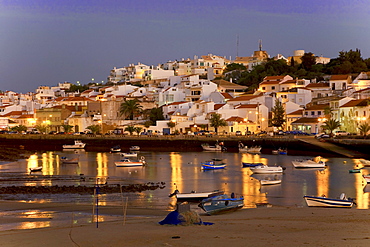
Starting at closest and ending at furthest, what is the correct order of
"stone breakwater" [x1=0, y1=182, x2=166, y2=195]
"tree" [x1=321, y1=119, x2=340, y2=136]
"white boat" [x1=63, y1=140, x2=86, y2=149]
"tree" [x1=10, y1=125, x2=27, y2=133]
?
"stone breakwater" [x1=0, y1=182, x2=166, y2=195] < "tree" [x1=321, y1=119, x2=340, y2=136] < "white boat" [x1=63, y1=140, x2=86, y2=149] < "tree" [x1=10, y1=125, x2=27, y2=133]

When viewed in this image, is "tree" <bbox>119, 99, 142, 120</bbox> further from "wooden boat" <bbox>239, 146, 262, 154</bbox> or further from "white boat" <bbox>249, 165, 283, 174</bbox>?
"white boat" <bbox>249, 165, 283, 174</bbox>

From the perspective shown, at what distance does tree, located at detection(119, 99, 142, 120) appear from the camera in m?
83.5

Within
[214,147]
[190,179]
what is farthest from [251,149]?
[190,179]

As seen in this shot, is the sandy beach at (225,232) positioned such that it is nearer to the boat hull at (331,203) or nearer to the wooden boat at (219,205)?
the wooden boat at (219,205)

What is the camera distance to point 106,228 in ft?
49.2

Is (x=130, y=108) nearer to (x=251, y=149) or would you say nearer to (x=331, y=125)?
(x=251, y=149)

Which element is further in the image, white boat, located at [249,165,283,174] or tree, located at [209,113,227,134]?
tree, located at [209,113,227,134]

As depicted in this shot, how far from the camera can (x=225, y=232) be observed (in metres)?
14.0

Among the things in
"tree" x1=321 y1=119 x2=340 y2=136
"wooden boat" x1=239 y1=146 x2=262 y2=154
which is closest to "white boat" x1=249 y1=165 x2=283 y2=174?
"wooden boat" x1=239 y1=146 x2=262 y2=154

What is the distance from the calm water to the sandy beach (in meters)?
5.15

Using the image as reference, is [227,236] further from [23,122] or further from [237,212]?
[23,122]

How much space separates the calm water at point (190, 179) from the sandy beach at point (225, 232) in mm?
→ 5154

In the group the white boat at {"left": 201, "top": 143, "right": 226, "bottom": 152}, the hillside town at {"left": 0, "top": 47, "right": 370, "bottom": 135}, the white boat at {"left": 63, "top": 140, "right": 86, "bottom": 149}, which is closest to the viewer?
the white boat at {"left": 201, "top": 143, "right": 226, "bottom": 152}

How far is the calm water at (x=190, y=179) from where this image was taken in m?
24.4
